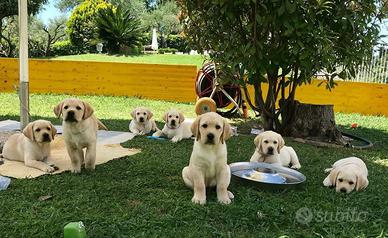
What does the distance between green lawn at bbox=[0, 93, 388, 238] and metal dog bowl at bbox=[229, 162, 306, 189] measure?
0.08 meters

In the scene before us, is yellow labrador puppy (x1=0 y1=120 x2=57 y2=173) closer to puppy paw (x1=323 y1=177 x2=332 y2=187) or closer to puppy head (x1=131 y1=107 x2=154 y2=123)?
puppy head (x1=131 y1=107 x2=154 y2=123)

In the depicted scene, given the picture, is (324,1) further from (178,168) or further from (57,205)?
(57,205)

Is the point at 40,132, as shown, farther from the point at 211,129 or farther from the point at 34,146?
the point at 211,129

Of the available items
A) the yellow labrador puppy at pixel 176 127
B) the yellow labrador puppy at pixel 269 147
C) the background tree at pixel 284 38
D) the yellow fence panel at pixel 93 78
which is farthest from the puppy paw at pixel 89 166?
the yellow fence panel at pixel 93 78

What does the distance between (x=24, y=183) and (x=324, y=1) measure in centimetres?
543

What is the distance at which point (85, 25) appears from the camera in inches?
992

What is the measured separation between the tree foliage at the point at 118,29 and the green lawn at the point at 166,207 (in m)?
18.2

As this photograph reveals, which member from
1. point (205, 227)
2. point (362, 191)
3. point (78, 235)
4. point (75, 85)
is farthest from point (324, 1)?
point (75, 85)

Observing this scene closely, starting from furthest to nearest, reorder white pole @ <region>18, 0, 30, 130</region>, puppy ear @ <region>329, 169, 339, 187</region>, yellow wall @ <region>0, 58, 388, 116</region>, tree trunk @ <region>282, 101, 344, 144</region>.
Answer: yellow wall @ <region>0, 58, 388, 116</region> → tree trunk @ <region>282, 101, 344, 144</region> → white pole @ <region>18, 0, 30, 130</region> → puppy ear @ <region>329, 169, 339, 187</region>

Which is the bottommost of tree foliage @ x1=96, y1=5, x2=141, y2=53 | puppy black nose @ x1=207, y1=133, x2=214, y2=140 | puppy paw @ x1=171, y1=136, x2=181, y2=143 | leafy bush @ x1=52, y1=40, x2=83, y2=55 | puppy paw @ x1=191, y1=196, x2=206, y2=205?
puppy paw @ x1=171, y1=136, x2=181, y2=143

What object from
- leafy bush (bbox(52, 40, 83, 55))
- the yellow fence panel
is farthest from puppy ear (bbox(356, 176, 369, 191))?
leafy bush (bbox(52, 40, 83, 55))

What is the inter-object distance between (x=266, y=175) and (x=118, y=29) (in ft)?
65.8

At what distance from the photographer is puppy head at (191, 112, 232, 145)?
162 inches

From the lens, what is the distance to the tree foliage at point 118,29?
23.0 meters
